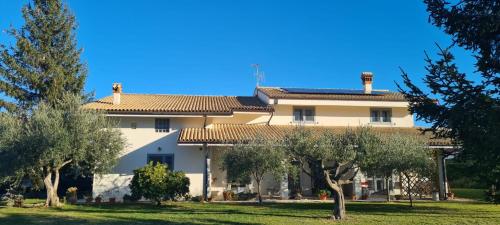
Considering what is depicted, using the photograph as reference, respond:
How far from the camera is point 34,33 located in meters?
29.1

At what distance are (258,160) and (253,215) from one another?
12.5 ft

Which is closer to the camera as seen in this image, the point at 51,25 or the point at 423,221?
the point at 423,221

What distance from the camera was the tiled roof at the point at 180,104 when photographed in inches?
1016

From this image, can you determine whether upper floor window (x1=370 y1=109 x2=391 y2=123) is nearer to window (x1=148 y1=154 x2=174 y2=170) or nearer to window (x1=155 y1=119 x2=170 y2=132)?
window (x1=155 y1=119 x2=170 y2=132)

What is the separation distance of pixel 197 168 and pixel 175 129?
275 centimetres

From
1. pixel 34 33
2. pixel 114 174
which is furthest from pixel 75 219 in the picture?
pixel 34 33

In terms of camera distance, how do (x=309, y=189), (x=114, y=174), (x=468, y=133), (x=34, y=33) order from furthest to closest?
(x=34, y=33), (x=309, y=189), (x=114, y=174), (x=468, y=133)

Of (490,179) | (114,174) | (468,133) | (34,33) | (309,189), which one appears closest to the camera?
(468,133)

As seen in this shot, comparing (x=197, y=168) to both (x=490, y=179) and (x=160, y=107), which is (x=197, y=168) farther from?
(x=490, y=179)

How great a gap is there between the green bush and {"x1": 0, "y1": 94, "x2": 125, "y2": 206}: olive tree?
6.15 ft

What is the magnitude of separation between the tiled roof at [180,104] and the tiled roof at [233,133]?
3.77 feet

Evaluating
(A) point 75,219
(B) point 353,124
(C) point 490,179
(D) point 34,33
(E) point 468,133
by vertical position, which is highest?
(D) point 34,33

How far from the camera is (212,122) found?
27391mm

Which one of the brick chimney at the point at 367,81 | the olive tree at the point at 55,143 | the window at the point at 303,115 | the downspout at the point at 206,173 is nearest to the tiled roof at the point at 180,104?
the window at the point at 303,115
